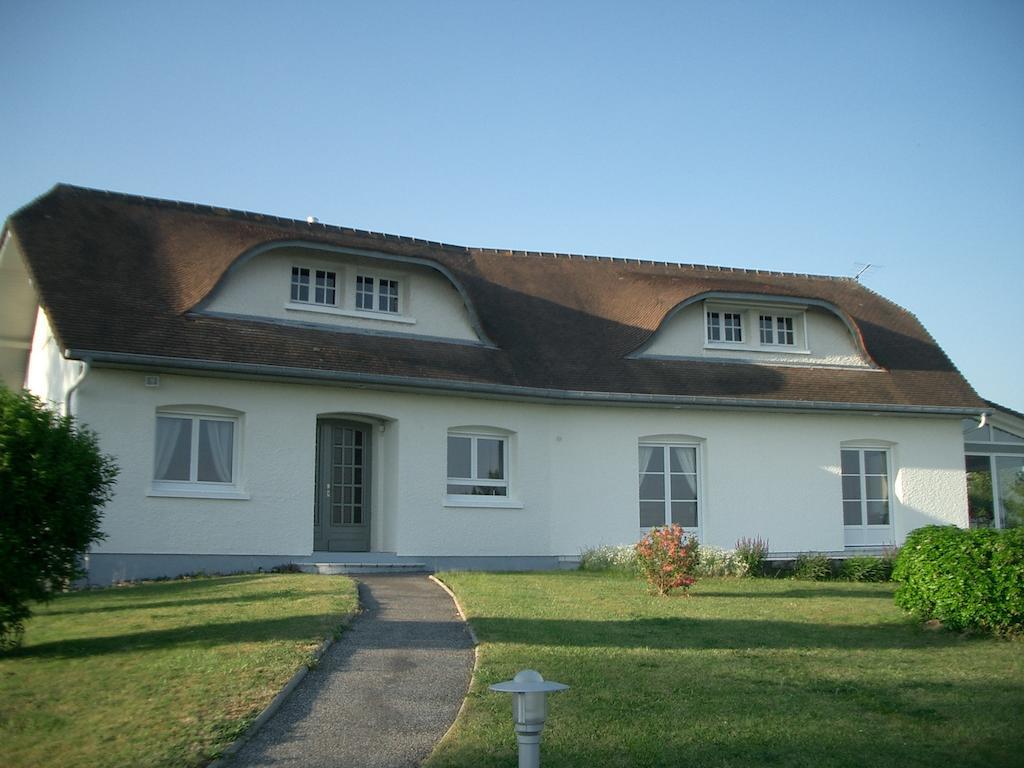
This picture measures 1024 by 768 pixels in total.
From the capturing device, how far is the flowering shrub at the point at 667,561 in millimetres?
13188

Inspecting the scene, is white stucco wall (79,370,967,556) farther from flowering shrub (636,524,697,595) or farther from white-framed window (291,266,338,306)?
flowering shrub (636,524,697,595)

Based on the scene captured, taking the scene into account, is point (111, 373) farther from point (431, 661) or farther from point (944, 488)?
point (944, 488)

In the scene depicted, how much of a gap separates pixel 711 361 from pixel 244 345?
8918mm

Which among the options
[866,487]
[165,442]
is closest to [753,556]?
[866,487]

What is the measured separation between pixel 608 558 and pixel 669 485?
81.0 inches

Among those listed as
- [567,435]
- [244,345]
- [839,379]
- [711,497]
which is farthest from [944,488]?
[244,345]

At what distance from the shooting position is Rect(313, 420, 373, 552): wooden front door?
1689cm

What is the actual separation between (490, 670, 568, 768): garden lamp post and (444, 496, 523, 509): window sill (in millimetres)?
11370

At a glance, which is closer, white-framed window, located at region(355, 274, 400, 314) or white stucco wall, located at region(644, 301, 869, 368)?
white-framed window, located at region(355, 274, 400, 314)

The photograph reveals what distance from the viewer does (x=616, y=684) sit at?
26.7 feet

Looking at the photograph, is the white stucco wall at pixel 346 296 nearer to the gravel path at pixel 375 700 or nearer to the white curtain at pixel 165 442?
the white curtain at pixel 165 442

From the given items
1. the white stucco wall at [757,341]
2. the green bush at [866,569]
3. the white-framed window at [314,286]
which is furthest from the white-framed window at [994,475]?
the white-framed window at [314,286]

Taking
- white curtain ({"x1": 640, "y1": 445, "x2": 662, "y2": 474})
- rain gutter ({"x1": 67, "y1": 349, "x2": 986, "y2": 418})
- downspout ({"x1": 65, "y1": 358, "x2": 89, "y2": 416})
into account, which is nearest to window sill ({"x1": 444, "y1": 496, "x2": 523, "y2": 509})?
rain gutter ({"x1": 67, "y1": 349, "x2": 986, "y2": 418})

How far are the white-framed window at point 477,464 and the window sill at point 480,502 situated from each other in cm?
13
